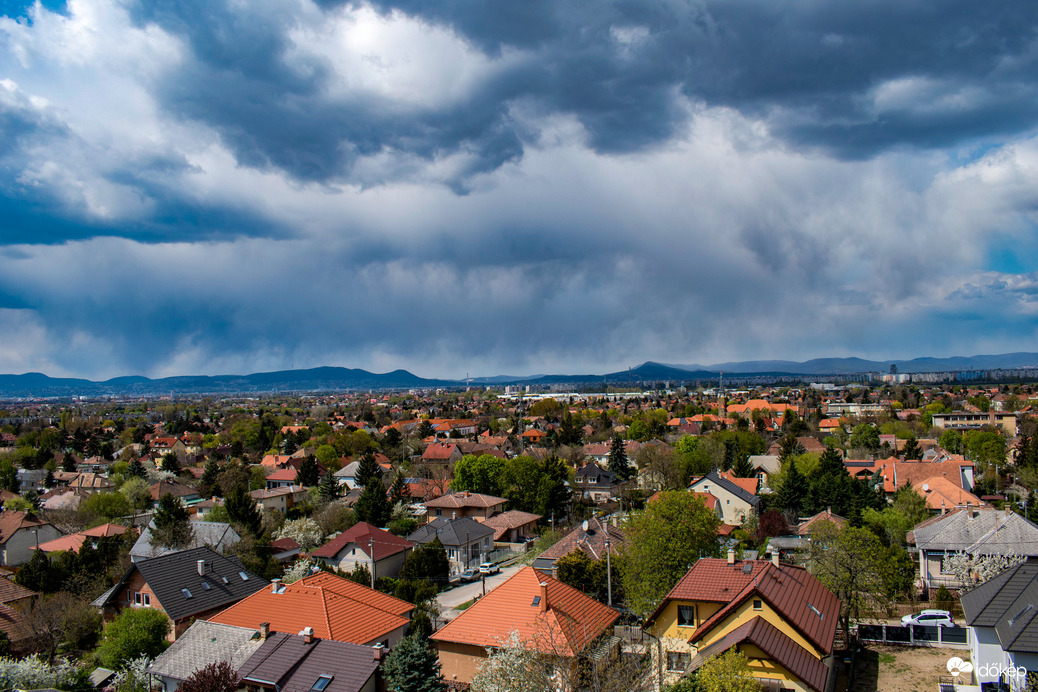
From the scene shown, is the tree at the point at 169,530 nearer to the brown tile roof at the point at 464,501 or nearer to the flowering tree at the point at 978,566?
the brown tile roof at the point at 464,501

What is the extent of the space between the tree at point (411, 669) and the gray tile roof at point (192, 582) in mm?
15209

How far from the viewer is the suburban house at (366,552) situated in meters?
43.8

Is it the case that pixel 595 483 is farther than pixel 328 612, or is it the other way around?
pixel 595 483

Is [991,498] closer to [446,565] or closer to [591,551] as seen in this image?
[591,551]

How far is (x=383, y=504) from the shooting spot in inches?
2184

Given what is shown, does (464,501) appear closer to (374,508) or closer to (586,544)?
(374,508)

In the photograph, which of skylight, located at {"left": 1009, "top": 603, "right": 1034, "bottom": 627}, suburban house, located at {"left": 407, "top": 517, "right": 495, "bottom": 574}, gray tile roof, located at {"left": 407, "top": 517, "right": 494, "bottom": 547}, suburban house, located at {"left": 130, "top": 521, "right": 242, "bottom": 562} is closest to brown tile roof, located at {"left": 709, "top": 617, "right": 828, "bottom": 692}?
skylight, located at {"left": 1009, "top": 603, "right": 1034, "bottom": 627}

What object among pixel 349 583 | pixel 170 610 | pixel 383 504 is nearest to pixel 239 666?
pixel 349 583

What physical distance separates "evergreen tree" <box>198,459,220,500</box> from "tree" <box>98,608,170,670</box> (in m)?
47.2

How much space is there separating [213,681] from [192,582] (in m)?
13.8

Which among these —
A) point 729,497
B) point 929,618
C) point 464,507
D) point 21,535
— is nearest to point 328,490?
point 464,507

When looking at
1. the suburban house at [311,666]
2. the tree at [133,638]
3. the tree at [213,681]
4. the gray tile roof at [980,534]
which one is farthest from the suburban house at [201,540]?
the gray tile roof at [980,534]

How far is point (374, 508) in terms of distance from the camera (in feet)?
181

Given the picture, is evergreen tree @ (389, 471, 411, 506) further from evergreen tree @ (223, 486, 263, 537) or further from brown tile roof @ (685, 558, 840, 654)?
brown tile roof @ (685, 558, 840, 654)
